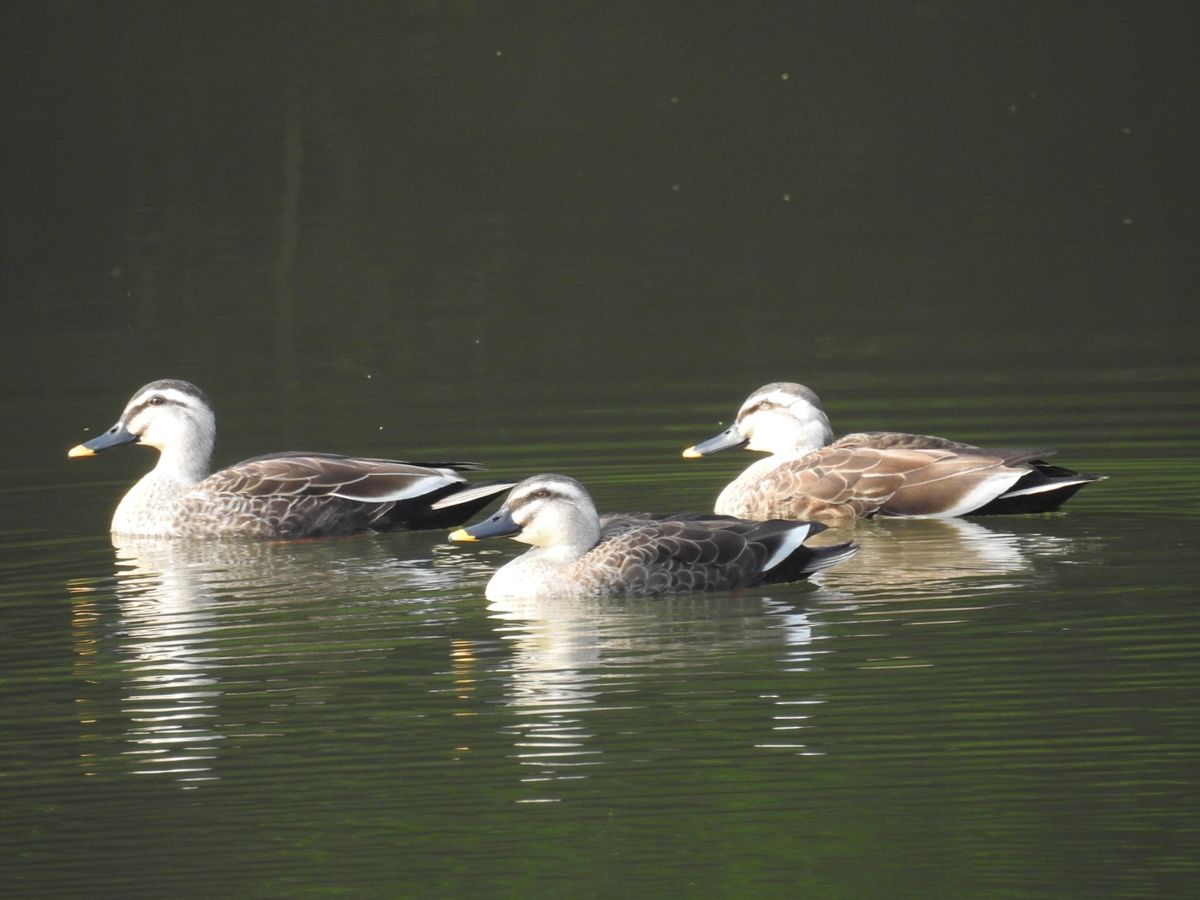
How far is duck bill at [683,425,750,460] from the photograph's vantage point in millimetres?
14375

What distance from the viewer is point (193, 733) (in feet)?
29.6

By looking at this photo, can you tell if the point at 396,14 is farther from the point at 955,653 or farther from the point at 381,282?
the point at 955,653

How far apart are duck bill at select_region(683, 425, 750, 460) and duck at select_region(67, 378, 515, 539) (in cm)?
141

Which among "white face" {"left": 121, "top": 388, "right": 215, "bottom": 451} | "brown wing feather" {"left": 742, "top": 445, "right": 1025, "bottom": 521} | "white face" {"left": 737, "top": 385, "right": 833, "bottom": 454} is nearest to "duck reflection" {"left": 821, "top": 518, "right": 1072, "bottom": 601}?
"brown wing feather" {"left": 742, "top": 445, "right": 1025, "bottom": 521}

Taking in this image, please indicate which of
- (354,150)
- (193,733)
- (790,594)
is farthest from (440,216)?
(193,733)

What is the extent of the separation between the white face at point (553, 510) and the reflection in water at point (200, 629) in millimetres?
688

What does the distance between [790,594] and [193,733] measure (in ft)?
10.7

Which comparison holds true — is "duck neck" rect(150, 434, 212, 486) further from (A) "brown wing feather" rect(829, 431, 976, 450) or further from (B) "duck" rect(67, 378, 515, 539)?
(A) "brown wing feather" rect(829, 431, 976, 450)

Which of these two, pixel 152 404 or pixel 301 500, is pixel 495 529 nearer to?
pixel 301 500

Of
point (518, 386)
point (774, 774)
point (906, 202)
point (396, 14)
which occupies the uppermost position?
point (396, 14)

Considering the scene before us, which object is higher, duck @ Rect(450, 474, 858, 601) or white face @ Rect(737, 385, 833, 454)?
white face @ Rect(737, 385, 833, 454)

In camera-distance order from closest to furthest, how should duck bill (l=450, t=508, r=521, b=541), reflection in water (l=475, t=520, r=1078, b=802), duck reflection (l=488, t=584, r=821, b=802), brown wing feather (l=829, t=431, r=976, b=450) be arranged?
1. duck reflection (l=488, t=584, r=821, b=802)
2. reflection in water (l=475, t=520, r=1078, b=802)
3. duck bill (l=450, t=508, r=521, b=541)
4. brown wing feather (l=829, t=431, r=976, b=450)

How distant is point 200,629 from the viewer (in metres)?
10.8

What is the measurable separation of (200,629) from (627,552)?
197cm
